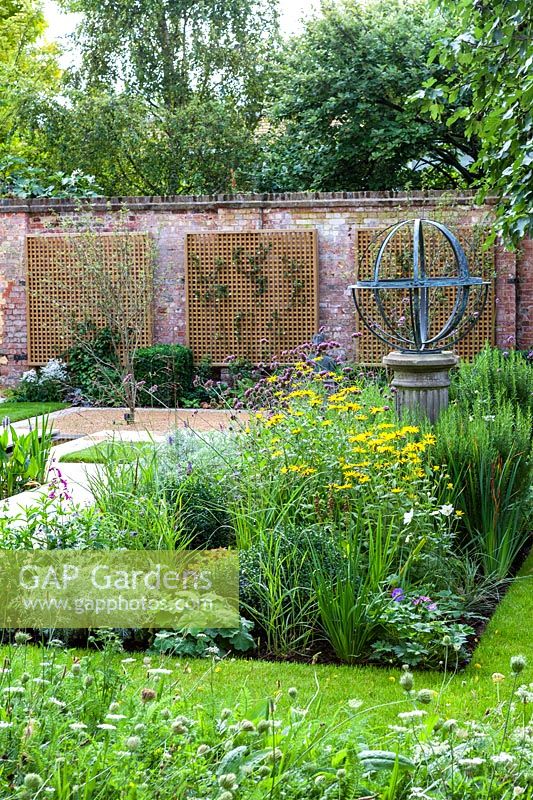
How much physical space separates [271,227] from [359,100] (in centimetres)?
300

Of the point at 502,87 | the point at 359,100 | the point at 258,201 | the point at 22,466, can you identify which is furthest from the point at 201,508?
the point at 359,100

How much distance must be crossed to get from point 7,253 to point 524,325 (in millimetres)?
6724

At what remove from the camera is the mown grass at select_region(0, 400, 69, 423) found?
1135 centimetres

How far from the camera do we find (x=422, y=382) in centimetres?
647

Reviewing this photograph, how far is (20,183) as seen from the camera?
49.7 feet

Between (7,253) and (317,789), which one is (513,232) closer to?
(317,789)

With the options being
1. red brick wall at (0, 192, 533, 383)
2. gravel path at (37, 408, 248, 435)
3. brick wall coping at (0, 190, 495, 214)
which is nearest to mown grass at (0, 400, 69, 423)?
gravel path at (37, 408, 248, 435)

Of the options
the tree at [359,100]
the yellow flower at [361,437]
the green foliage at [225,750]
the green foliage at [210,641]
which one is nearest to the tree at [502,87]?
the yellow flower at [361,437]

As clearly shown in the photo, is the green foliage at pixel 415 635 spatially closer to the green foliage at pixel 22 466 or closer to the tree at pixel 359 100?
the green foliage at pixel 22 466

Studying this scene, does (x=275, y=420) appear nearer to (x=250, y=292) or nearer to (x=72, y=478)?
(x=72, y=478)

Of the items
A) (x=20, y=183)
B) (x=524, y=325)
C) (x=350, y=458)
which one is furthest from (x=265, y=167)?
(x=350, y=458)

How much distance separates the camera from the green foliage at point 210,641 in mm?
4199

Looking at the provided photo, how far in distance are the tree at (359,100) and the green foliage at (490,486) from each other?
31.8 feet

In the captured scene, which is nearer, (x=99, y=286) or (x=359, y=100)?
(x=99, y=286)
